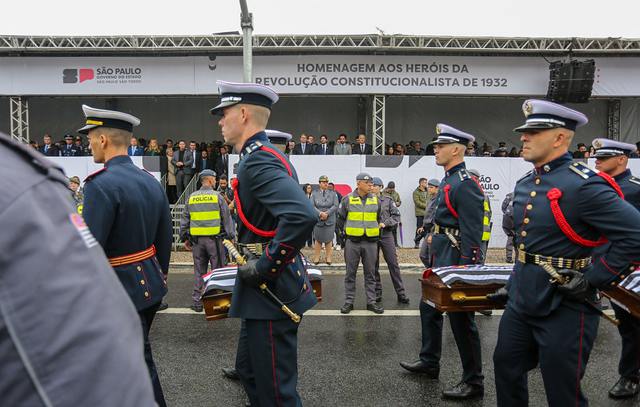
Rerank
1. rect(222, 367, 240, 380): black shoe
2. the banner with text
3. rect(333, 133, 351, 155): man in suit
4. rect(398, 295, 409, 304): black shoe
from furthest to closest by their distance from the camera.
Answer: the banner with text → rect(333, 133, 351, 155): man in suit → rect(398, 295, 409, 304): black shoe → rect(222, 367, 240, 380): black shoe

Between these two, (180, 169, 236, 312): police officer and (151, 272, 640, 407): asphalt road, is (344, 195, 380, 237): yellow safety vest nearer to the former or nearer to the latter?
(151, 272, 640, 407): asphalt road

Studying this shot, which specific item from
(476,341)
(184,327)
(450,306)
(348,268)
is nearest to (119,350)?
(450,306)

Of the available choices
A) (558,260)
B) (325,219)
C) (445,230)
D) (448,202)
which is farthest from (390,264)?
(558,260)

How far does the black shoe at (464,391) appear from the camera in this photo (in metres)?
4.23

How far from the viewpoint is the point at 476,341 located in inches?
173

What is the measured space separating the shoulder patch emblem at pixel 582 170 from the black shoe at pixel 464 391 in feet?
7.09

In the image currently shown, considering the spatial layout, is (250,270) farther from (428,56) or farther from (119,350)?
(428,56)

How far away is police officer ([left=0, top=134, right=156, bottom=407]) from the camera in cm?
75

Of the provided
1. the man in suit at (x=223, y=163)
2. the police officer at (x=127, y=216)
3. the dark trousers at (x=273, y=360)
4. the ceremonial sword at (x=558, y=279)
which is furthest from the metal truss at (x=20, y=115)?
the ceremonial sword at (x=558, y=279)

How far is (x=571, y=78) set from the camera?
1508 centimetres

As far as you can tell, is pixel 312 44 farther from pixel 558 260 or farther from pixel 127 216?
pixel 558 260

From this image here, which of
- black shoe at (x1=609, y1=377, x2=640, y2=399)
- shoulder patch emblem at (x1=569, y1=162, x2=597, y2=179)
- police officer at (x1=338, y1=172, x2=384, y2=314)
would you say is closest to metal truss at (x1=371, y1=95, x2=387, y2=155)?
police officer at (x1=338, y1=172, x2=384, y2=314)

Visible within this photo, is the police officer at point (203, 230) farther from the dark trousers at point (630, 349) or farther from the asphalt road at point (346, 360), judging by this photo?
the dark trousers at point (630, 349)

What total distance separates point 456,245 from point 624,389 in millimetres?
1820
